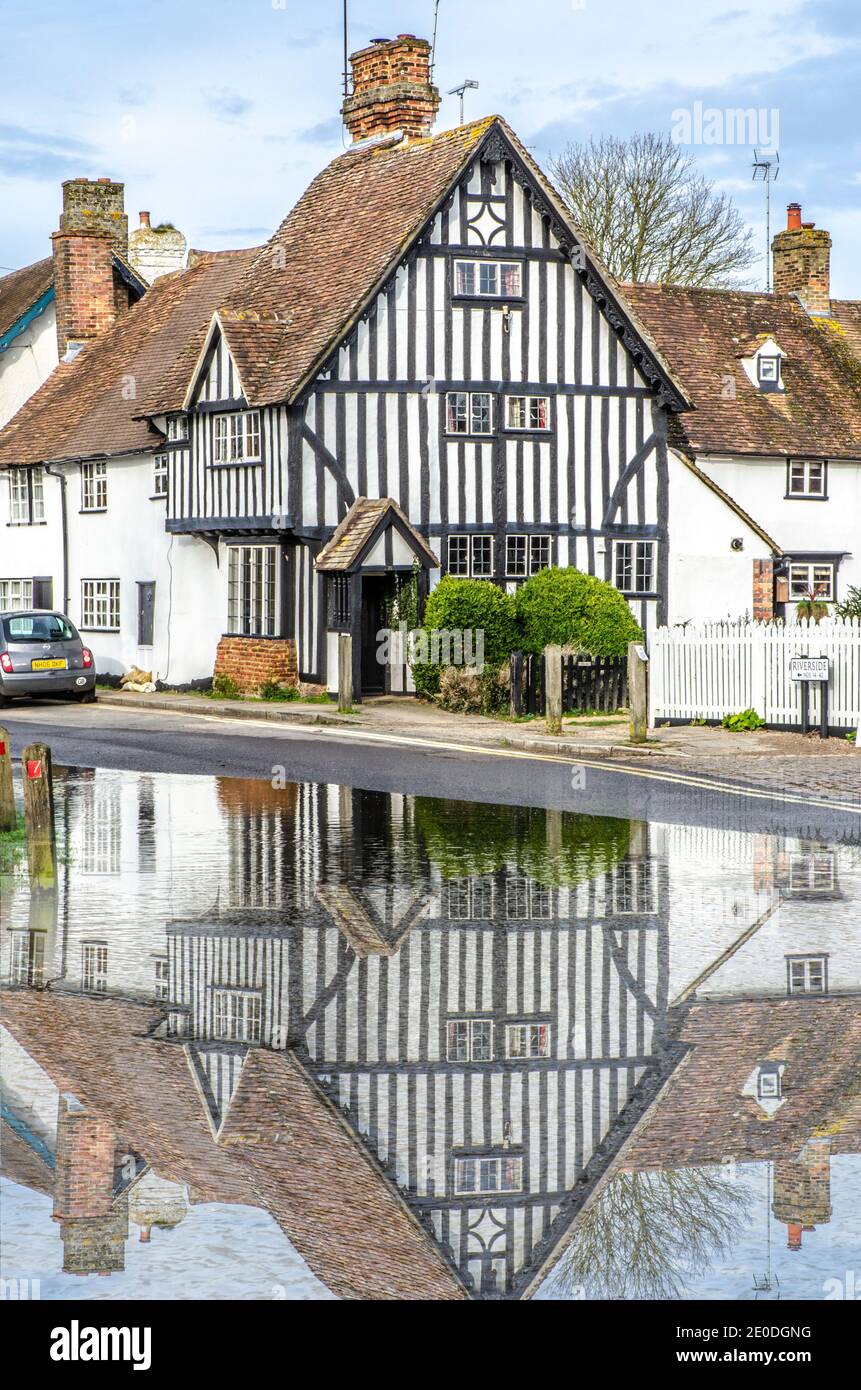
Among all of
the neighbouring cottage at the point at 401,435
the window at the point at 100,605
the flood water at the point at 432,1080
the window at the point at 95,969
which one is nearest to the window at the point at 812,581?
the neighbouring cottage at the point at 401,435

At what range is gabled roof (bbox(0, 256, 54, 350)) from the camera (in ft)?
150

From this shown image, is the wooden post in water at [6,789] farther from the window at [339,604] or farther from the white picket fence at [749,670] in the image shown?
the window at [339,604]

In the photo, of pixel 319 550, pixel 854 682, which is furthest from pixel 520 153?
pixel 854 682

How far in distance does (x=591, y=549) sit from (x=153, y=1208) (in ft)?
94.6

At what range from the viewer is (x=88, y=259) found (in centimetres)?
4406

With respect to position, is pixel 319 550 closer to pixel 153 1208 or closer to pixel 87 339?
pixel 87 339

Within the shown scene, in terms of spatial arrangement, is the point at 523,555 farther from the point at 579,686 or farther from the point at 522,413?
the point at 579,686

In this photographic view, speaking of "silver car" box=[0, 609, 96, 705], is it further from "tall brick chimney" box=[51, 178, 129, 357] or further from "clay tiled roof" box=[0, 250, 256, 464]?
"tall brick chimney" box=[51, 178, 129, 357]

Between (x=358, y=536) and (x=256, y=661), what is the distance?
3.83m

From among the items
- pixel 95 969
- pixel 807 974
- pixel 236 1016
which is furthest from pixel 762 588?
pixel 236 1016

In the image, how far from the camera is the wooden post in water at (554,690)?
82.4 feet

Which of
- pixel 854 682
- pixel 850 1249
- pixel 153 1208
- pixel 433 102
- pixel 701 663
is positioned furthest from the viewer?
pixel 433 102
